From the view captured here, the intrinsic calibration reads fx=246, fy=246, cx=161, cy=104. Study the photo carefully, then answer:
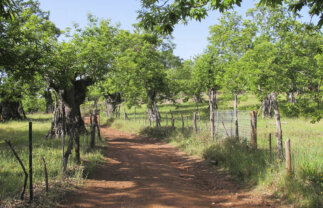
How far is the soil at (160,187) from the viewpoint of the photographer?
242 inches

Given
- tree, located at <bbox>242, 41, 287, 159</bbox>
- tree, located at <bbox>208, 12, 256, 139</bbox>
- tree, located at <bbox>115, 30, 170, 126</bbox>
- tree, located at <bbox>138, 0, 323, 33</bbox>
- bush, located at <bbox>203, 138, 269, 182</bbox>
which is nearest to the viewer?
tree, located at <bbox>138, 0, 323, 33</bbox>

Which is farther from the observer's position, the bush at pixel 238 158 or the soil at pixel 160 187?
the bush at pixel 238 158

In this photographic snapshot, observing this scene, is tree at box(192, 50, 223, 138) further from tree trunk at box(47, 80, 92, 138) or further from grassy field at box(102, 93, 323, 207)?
tree trunk at box(47, 80, 92, 138)

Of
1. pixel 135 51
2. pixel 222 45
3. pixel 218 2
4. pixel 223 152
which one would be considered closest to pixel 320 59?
pixel 222 45

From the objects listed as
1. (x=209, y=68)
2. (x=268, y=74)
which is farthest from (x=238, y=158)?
(x=209, y=68)

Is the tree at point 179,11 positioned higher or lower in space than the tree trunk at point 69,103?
higher

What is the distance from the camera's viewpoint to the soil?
616cm

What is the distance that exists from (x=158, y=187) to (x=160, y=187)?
60 millimetres

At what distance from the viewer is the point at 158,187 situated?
7320mm

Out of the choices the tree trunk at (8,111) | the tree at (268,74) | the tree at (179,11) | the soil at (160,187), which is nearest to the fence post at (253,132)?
the tree at (268,74)

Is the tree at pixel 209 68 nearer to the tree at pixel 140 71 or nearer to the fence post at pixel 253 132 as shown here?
the tree at pixel 140 71

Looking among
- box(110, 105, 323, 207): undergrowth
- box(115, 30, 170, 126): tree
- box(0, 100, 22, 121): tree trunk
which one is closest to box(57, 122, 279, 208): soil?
box(110, 105, 323, 207): undergrowth

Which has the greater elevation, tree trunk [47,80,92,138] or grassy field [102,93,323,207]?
tree trunk [47,80,92,138]

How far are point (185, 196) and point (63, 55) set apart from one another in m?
8.20
